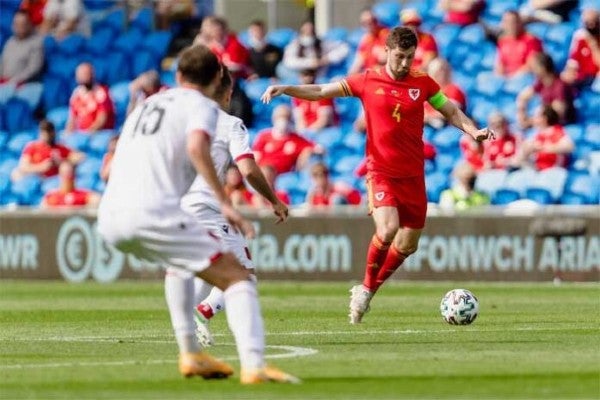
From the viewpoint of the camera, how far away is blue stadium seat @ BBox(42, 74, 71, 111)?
2955 cm

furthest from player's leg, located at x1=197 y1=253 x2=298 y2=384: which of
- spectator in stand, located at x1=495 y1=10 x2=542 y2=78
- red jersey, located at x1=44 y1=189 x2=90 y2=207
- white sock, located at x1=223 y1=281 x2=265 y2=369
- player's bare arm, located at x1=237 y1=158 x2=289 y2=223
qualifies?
red jersey, located at x1=44 y1=189 x2=90 y2=207

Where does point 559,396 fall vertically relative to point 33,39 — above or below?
below

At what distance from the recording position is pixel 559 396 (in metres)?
8.26

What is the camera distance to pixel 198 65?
9.23 metres

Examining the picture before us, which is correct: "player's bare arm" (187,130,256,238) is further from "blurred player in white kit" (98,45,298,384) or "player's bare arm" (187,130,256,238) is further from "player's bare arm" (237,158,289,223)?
"player's bare arm" (237,158,289,223)

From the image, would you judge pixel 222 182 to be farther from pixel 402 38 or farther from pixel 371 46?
pixel 371 46

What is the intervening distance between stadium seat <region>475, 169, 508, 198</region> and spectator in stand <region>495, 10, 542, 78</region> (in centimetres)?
212

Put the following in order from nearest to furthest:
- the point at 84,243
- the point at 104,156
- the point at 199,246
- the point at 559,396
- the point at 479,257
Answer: the point at 559,396, the point at 199,246, the point at 479,257, the point at 84,243, the point at 104,156

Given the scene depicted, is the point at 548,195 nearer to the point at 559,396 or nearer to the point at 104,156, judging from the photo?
the point at 104,156

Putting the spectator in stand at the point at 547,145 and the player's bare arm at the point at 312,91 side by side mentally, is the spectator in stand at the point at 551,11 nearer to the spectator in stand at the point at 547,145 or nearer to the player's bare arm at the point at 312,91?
the spectator in stand at the point at 547,145

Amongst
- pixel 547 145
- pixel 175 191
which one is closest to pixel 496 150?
pixel 547 145

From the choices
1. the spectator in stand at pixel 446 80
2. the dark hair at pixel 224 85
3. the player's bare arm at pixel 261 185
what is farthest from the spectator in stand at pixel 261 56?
the player's bare arm at pixel 261 185

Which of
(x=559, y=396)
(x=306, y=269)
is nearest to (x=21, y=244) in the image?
(x=306, y=269)

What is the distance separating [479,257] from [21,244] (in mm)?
7346
